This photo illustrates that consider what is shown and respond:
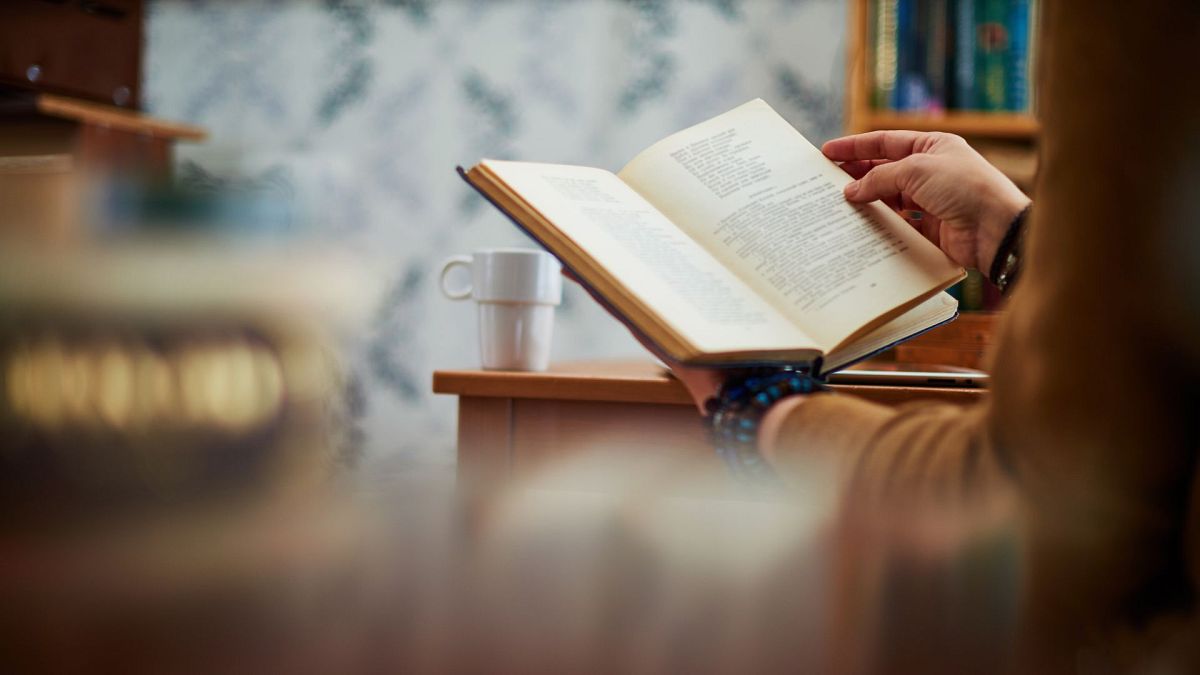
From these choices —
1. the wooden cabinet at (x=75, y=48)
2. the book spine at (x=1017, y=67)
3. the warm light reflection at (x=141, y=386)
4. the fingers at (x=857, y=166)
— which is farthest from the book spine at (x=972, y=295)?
the wooden cabinet at (x=75, y=48)

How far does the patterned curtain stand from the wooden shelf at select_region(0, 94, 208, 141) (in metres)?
0.09

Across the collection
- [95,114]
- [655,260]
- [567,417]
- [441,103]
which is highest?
[441,103]

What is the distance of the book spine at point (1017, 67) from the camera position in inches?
65.8

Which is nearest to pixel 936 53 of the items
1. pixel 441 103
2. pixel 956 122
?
pixel 956 122

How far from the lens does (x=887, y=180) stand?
674mm

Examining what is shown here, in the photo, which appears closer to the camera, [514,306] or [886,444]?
[886,444]

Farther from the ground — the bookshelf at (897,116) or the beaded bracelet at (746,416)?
the bookshelf at (897,116)

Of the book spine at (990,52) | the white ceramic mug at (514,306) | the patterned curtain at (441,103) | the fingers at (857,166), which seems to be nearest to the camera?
the fingers at (857,166)

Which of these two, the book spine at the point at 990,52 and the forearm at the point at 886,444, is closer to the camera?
the forearm at the point at 886,444

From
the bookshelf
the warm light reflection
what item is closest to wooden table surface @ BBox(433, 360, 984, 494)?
the warm light reflection

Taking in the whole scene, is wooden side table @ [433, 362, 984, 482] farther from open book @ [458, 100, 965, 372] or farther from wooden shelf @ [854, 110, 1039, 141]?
wooden shelf @ [854, 110, 1039, 141]

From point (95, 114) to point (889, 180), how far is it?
1.47m

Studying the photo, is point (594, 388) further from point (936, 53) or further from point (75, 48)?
point (75, 48)

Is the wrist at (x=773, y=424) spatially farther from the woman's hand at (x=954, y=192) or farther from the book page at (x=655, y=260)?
the woman's hand at (x=954, y=192)
